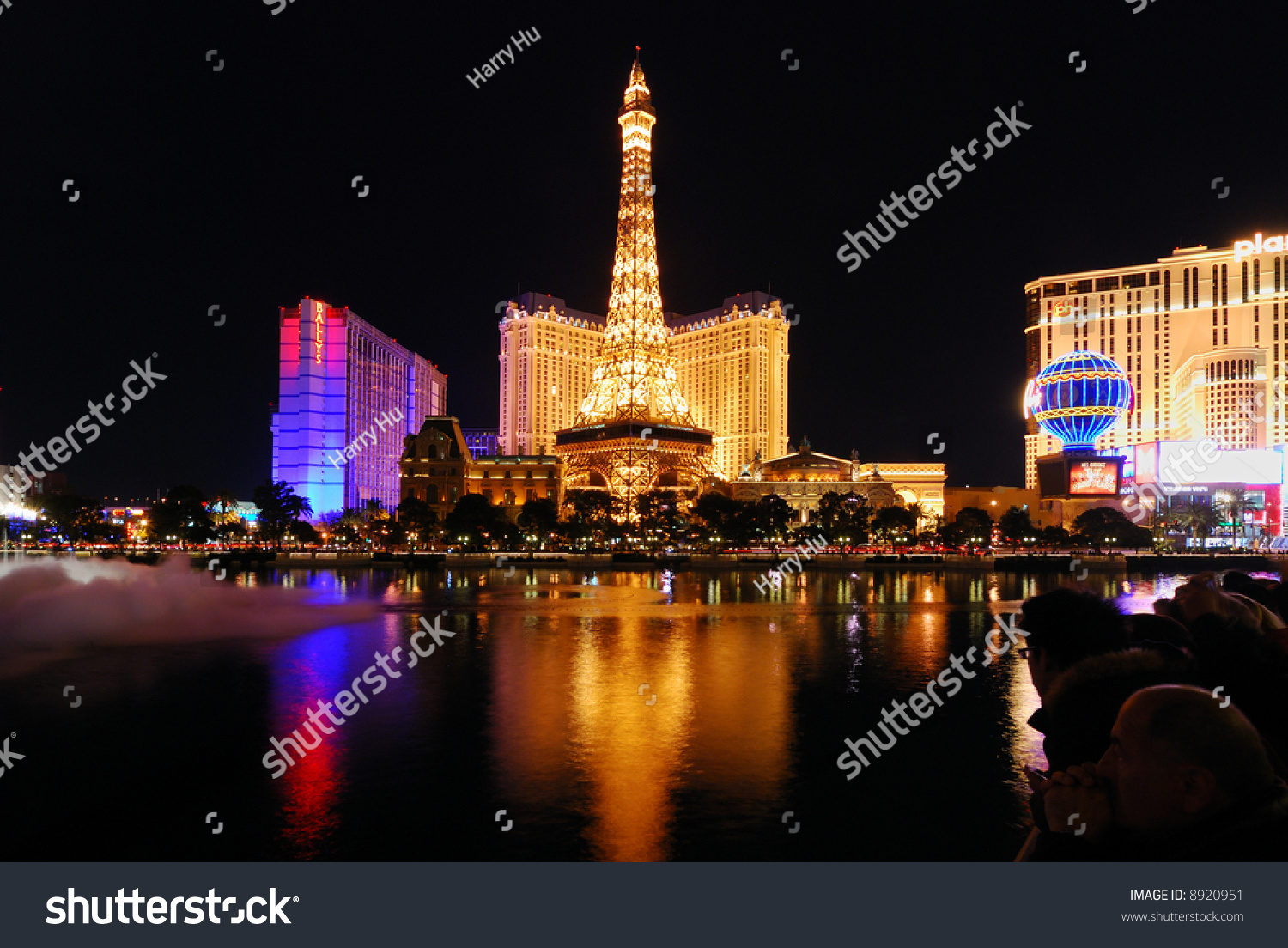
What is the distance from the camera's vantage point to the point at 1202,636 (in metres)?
5.62

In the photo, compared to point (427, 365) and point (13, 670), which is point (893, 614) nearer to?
point (13, 670)

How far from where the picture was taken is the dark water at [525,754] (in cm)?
815

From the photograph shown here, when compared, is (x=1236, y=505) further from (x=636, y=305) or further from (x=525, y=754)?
(x=525, y=754)

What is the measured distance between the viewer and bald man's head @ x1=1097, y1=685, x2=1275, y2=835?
298cm

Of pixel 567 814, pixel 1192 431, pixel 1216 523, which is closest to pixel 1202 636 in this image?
pixel 567 814

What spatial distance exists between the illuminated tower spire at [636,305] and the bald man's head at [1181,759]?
96.9 meters

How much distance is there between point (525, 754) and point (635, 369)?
297ft

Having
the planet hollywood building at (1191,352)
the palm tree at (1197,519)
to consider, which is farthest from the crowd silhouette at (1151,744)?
the planet hollywood building at (1191,352)

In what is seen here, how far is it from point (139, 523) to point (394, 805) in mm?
134320

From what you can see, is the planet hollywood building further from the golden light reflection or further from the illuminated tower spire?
the golden light reflection

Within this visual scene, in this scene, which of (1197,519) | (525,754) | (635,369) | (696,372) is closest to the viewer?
(525,754)

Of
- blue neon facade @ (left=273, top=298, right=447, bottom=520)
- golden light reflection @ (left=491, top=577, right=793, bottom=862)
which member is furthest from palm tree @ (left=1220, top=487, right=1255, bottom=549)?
blue neon facade @ (left=273, top=298, right=447, bottom=520)

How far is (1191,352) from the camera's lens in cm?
14712

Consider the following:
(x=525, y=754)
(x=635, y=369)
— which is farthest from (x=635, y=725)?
(x=635, y=369)
